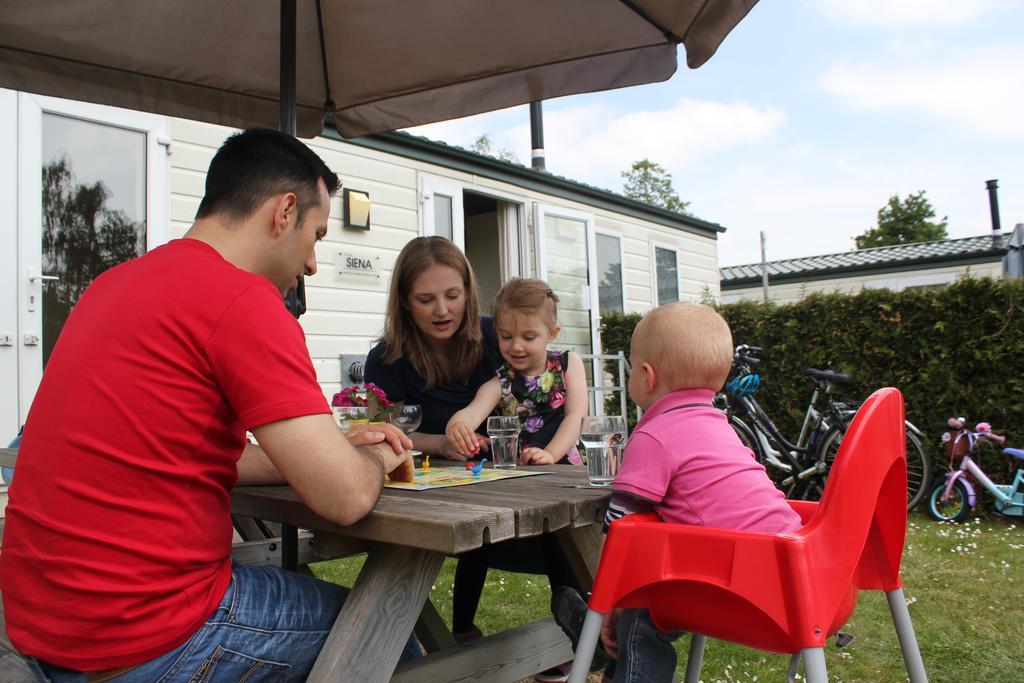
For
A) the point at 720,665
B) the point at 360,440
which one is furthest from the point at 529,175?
the point at 360,440

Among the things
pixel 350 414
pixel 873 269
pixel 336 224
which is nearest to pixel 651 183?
pixel 873 269

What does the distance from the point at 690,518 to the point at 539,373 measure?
1.21 m

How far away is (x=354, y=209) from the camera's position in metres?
5.99

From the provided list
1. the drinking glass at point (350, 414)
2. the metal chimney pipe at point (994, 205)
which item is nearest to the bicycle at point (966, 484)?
the drinking glass at point (350, 414)

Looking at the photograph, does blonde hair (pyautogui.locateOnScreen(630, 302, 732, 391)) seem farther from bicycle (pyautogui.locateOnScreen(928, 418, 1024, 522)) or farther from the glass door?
bicycle (pyautogui.locateOnScreen(928, 418, 1024, 522))

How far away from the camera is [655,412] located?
1.58 m

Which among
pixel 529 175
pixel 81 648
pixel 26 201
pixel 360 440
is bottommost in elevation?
Answer: pixel 81 648

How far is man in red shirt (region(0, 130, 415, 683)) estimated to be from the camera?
1136 mm

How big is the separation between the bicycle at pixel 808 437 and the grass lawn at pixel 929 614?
847mm

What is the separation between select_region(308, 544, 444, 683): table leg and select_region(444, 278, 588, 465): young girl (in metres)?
1.09

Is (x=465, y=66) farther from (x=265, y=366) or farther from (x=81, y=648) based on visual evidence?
(x=81, y=648)

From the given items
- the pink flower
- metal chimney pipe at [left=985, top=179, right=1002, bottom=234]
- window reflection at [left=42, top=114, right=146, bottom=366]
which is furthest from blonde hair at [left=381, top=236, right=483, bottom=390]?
metal chimney pipe at [left=985, top=179, right=1002, bottom=234]

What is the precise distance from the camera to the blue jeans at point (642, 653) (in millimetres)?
1442

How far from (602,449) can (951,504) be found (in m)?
5.08
